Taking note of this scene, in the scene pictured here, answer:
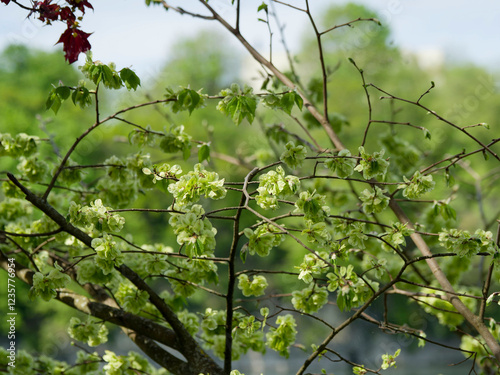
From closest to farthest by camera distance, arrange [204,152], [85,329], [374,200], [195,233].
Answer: [195,233]
[374,200]
[204,152]
[85,329]

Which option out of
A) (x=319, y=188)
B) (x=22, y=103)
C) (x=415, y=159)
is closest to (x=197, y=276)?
(x=319, y=188)

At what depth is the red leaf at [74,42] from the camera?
5.36 ft

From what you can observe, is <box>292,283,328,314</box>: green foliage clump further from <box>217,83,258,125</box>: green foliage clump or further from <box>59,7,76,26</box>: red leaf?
<box>59,7,76,26</box>: red leaf

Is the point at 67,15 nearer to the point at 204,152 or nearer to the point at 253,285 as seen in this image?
the point at 204,152

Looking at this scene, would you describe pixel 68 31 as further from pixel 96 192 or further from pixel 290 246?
pixel 290 246

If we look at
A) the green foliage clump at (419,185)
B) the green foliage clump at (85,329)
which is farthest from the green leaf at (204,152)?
the green foliage clump at (85,329)

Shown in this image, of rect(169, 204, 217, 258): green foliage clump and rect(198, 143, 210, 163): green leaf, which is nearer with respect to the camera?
rect(169, 204, 217, 258): green foliage clump

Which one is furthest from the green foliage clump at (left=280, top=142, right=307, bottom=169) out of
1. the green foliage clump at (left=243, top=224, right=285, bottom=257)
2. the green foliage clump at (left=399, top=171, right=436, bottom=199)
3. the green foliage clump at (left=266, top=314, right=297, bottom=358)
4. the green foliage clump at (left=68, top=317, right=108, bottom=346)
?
the green foliage clump at (left=68, top=317, right=108, bottom=346)

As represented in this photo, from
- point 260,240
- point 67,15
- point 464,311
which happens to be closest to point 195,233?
point 260,240

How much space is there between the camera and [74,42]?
5.40 feet

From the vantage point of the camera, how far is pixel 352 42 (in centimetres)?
2489

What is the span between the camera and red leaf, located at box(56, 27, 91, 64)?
64.4 inches

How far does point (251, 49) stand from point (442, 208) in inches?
39.5

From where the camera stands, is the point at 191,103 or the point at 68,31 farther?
the point at 191,103
